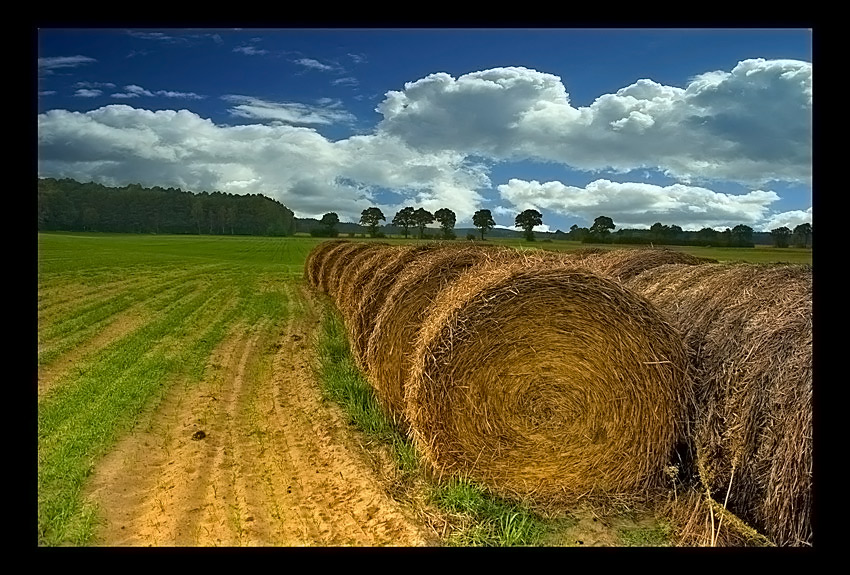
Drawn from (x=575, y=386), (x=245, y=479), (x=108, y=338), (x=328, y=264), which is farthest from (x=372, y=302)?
(x=328, y=264)

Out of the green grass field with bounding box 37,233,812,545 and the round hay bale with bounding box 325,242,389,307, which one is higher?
the round hay bale with bounding box 325,242,389,307

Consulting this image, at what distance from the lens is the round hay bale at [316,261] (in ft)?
54.5

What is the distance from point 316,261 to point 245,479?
1324cm

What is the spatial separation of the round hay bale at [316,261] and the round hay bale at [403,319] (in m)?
10.8

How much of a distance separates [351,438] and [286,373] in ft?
8.22

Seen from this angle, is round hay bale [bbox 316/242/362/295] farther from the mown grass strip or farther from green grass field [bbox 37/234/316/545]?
the mown grass strip

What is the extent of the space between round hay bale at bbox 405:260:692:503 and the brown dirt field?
0.69 m

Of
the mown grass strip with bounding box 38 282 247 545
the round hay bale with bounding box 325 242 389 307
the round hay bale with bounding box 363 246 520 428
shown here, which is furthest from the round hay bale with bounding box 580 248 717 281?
the round hay bale with bounding box 325 242 389 307

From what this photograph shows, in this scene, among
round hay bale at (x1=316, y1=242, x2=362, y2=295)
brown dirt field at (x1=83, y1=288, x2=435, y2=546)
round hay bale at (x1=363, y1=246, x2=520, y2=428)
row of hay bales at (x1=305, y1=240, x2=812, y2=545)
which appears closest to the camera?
brown dirt field at (x1=83, y1=288, x2=435, y2=546)

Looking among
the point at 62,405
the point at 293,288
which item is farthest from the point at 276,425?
the point at 293,288

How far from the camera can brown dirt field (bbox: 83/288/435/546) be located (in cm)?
348

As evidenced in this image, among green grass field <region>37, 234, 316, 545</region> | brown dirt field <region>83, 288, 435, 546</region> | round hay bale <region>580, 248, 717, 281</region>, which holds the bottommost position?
brown dirt field <region>83, 288, 435, 546</region>
